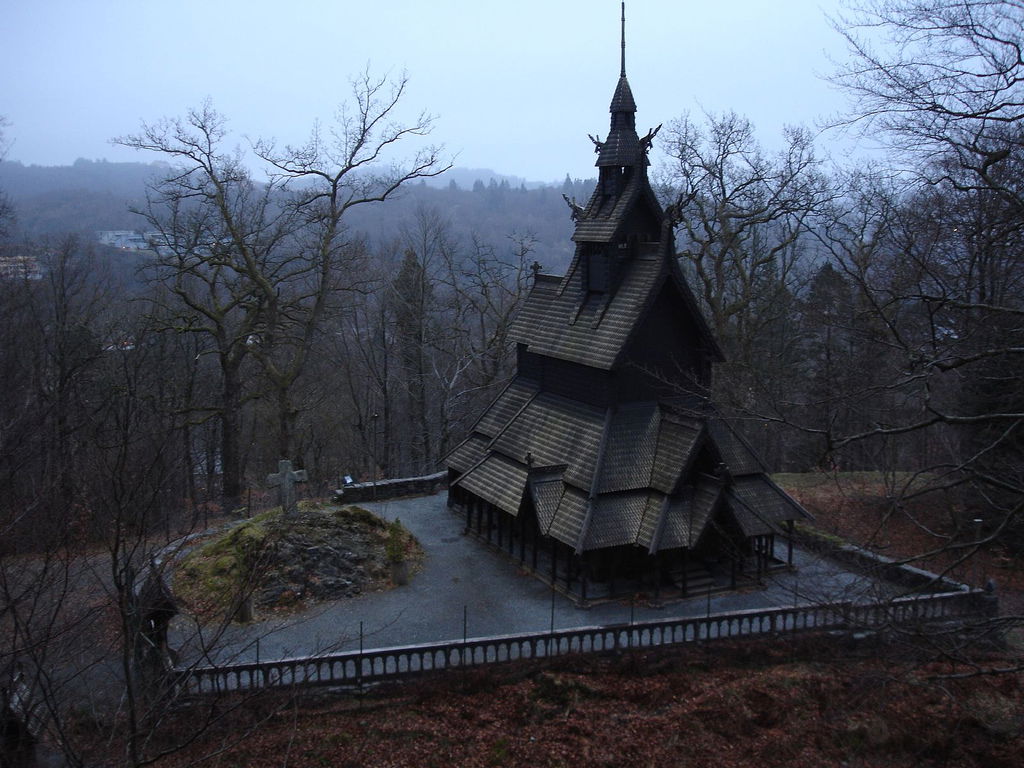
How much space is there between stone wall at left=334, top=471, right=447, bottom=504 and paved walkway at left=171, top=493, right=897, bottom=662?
564 centimetres

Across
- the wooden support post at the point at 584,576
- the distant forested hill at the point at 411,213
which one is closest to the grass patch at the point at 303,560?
the wooden support post at the point at 584,576

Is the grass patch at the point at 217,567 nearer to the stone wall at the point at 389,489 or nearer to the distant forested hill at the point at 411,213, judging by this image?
the stone wall at the point at 389,489

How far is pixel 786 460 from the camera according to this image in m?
39.2

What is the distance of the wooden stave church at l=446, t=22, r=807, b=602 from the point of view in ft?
59.3

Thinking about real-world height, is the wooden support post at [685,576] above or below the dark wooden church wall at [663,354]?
below

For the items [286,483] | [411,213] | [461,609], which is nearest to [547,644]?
[461,609]

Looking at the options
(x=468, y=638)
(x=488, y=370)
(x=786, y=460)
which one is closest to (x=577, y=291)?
(x=468, y=638)

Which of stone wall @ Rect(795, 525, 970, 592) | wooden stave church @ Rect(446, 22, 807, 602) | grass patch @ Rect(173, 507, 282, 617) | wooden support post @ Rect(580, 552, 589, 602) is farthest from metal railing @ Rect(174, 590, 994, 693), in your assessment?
grass patch @ Rect(173, 507, 282, 617)

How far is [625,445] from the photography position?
19094 mm

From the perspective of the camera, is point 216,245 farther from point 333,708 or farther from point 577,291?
point 333,708

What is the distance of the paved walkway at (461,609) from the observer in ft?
52.2

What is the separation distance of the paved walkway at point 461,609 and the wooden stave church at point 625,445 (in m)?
0.52

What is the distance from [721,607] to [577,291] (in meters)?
9.24

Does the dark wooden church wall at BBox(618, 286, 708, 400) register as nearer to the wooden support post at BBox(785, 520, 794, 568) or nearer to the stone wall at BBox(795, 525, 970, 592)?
the wooden support post at BBox(785, 520, 794, 568)
